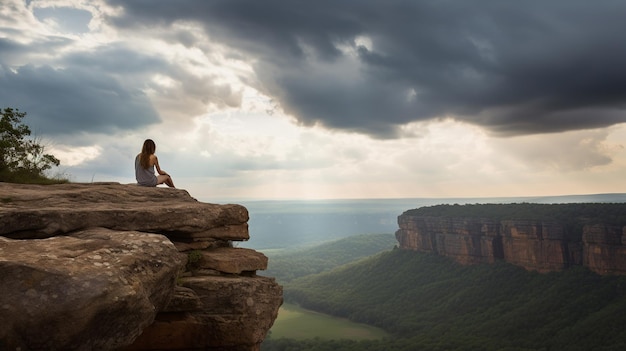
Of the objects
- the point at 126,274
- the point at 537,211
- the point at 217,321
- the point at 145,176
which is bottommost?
the point at 217,321

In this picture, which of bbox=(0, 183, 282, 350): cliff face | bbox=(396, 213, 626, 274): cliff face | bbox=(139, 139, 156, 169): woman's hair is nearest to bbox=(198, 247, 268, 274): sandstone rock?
bbox=(0, 183, 282, 350): cliff face

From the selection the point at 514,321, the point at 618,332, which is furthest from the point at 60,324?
the point at 514,321

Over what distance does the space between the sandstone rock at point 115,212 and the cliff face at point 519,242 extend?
487 feet

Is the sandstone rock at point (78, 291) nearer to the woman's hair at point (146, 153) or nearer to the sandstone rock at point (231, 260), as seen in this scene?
the sandstone rock at point (231, 260)

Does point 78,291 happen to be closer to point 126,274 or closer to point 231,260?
point 126,274

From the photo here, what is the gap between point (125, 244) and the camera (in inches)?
412

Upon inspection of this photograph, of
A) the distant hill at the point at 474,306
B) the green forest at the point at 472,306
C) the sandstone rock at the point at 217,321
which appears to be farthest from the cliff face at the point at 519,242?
the sandstone rock at the point at 217,321

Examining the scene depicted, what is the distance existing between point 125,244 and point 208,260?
13.4 feet

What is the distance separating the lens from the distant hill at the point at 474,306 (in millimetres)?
110625

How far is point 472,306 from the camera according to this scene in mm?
145375

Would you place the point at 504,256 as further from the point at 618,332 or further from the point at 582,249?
the point at 618,332

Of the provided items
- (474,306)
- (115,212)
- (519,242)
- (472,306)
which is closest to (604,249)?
(519,242)

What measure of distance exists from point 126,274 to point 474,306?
498 ft

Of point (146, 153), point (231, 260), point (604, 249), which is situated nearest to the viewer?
point (231, 260)
